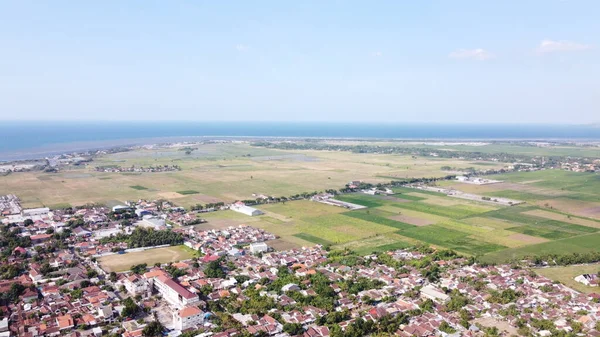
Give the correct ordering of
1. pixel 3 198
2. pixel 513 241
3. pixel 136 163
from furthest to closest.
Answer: pixel 136 163 < pixel 3 198 < pixel 513 241

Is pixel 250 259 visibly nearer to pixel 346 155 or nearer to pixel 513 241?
pixel 513 241

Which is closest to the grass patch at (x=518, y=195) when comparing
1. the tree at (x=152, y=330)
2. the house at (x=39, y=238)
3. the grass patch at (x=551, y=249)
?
the grass patch at (x=551, y=249)

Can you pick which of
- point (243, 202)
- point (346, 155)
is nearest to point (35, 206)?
point (243, 202)

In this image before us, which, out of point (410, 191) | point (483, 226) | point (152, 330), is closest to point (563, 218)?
point (483, 226)

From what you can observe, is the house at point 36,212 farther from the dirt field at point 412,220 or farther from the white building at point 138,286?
the dirt field at point 412,220

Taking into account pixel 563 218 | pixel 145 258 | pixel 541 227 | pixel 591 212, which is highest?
pixel 591 212

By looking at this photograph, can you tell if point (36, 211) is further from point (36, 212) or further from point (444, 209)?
point (444, 209)
